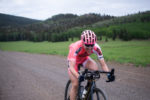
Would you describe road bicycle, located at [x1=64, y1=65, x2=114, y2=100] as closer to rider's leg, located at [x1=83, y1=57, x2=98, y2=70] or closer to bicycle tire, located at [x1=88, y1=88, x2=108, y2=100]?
bicycle tire, located at [x1=88, y1=88, x2=108, y2=100]

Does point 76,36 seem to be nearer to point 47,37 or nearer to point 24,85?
point 47,37

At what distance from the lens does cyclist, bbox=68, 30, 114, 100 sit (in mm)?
3313

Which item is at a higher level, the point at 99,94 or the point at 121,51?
the point at 99,94

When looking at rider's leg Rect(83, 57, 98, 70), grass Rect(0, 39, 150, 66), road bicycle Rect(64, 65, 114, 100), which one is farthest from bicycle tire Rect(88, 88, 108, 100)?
grass Rect(0, 39, 150, 66)

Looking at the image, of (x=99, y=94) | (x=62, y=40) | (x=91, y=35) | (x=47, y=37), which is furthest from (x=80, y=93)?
(x=47, y=37)

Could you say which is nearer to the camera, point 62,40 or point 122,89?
point 122,89

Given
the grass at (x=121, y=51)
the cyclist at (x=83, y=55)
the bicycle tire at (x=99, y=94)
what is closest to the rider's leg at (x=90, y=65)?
the cyclist at (x=83, y=55)

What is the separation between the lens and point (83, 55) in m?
4.01

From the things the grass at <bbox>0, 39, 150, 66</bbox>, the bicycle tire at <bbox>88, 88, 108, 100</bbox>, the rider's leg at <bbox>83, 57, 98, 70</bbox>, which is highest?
the rider's leg at <bbox>83, 57, 98, 70</bbox>

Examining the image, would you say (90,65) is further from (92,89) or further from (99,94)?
(99,94)

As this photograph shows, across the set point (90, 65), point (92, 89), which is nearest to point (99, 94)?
point (92, 89)

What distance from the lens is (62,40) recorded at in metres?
89.4

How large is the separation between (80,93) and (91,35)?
1451 mm

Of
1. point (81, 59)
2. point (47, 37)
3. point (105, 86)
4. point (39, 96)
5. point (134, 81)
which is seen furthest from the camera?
point (47, 37)
